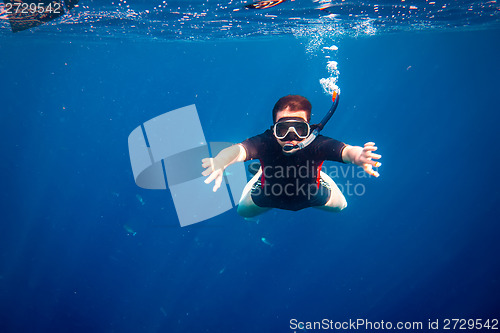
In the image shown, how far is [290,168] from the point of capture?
366cm

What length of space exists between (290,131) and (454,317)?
21.7 m

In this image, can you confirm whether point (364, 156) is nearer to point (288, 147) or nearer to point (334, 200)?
point (288, 147)

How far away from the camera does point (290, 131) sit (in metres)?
3.10

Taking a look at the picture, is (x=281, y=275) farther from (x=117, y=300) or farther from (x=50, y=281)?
(x=50, y=281)

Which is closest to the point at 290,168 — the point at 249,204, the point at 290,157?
the point at 290,157

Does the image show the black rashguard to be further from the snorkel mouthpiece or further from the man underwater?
the snorkel mouthpiece

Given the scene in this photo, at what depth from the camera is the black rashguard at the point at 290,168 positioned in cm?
333

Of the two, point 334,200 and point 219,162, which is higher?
point 219,162

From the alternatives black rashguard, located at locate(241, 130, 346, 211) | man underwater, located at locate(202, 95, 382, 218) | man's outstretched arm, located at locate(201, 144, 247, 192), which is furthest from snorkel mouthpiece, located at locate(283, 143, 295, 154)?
man's outstretched arm, located at locate(201, 144, 247, 192)

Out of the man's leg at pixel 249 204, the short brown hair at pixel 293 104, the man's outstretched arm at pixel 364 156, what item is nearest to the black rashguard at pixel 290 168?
the man's outstretched arm at pixel 364 156

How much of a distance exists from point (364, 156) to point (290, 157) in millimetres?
1011

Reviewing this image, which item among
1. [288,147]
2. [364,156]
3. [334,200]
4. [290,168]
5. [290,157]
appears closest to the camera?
[364,156]

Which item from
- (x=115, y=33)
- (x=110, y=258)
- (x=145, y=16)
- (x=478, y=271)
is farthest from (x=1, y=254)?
(x=478, y=271)

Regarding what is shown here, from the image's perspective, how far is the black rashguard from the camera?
333cm
